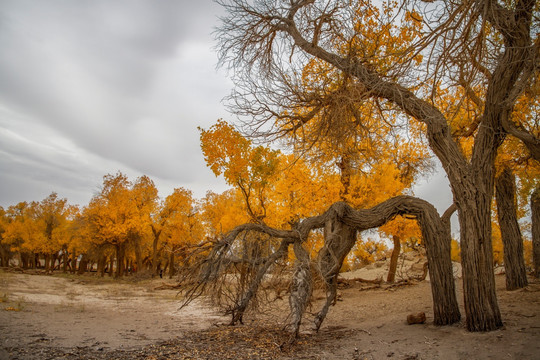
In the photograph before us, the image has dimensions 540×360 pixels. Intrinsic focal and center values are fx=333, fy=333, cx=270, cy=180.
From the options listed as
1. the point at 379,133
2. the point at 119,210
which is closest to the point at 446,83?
the point at 379,133

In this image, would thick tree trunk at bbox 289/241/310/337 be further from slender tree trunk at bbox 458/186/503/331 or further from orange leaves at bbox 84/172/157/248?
orange leaves at bbox 84/172/157/248

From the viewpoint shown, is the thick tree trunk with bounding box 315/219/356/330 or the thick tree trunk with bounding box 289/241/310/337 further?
the thick tree trunk with bounding box 315/219/356/330

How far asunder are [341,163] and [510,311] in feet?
18.2

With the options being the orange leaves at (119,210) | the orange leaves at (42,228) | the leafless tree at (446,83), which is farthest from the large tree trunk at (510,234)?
the orange leaves at (42,228)

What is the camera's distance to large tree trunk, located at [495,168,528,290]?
9953 millimetres

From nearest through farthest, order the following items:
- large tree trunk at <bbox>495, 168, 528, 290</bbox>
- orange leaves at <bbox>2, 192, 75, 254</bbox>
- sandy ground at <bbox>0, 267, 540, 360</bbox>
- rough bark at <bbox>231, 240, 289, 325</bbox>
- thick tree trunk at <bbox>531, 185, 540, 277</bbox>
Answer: sandy ground at <bbox>0, 267, 540, 360</bbox>, rough bark at <bbox>231, 240, 289, 325</bbox>, large tree trunk at <bbox>495, 168, 528, 290</bbox>, thick tree trunk at <bbox>531, 185, 540, 277</bbox>, orange leaves at <bbox>2, 192, 75, 254</bbox>

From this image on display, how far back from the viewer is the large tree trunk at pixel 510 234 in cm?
995

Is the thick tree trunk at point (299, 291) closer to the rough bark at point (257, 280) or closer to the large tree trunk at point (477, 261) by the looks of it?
the rough bark at point (257, 280)

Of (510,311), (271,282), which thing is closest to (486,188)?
(510,311)

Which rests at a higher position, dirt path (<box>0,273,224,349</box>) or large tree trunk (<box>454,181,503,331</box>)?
large tree trunk (<box>454,181,503,331</box>)

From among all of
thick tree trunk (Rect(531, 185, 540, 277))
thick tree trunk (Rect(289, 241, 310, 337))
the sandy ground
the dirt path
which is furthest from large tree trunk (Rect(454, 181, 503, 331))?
thick tree trunk (Rect(531, 185, 540, 277))

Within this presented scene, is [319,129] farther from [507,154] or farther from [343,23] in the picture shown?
[507,154]

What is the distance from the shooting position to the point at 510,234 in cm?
1021

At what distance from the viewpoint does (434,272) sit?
686 cm
